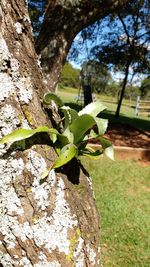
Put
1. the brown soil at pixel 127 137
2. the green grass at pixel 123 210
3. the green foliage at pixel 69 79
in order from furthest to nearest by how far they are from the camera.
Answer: the green foliage at pixel 69 79 < the brown soil at pixel 127 137 < the green grass at pixel 123 210

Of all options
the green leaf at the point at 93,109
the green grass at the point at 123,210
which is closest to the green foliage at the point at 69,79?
the green grass at the point at 123,210

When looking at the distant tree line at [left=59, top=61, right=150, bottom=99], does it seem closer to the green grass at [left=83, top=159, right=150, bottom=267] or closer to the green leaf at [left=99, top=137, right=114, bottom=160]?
the green grass at [left=83, top=159, right=150, bottom=267]

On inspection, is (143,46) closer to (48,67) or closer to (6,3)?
(48,67)

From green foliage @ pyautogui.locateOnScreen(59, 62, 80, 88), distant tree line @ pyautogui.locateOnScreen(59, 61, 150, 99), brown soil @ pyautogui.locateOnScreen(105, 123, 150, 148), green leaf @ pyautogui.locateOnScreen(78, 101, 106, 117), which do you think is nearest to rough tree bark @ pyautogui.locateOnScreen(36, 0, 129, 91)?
brown soil @ pyautogui.locateOnScreen(105, 123, 150, 148)

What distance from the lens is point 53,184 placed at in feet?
3.72

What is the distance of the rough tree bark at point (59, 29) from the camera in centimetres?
617

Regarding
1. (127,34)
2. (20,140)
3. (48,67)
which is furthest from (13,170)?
(127,34)

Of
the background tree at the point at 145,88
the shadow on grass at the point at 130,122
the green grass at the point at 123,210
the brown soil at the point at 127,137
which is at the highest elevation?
the green grass at the point at 123,210

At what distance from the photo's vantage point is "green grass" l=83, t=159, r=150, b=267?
13.0ft

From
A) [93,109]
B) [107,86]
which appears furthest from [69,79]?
[93,109]

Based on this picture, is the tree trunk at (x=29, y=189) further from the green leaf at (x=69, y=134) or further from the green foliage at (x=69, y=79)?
the green foliage at (x=69, y=79)

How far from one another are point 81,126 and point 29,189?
250 millimetres

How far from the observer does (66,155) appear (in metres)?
1.17

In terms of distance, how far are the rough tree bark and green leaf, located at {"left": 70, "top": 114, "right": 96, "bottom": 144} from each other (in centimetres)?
495
